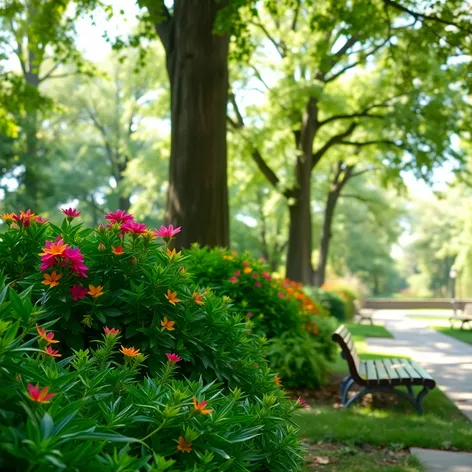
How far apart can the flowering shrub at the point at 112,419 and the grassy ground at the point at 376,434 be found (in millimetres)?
2651

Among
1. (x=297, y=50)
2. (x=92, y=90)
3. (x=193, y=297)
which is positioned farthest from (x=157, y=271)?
(x=92, y=90)

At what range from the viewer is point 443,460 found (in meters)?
5.31

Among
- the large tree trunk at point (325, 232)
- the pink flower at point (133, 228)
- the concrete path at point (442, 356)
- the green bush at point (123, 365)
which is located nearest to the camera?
the green bush at point (123, 365)

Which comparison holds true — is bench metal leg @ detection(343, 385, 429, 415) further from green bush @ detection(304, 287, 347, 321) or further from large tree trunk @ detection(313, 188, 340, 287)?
large tree trunk @ detection(313, 188, 340, 287)

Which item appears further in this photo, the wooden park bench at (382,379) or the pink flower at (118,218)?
the wooden park bench at (382,379)

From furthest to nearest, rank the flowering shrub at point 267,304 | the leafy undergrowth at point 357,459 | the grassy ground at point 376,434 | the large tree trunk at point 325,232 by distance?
1. the large tree trunk at point 325,232
2. the flowering shrub at point 267,304
3. the grassy ground at point 376,434
4. the leafy undergrowth at point 357,459

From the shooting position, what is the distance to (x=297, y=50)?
873 inches

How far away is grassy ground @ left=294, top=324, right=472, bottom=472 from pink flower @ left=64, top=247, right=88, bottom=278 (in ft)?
9.78

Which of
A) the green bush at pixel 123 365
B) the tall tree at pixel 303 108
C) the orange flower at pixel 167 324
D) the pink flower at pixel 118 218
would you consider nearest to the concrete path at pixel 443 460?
the green bush at pixel 123 365

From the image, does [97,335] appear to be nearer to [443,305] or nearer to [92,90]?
[92,90]

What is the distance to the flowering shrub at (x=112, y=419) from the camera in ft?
5.45

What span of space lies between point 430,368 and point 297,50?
13.7 metres

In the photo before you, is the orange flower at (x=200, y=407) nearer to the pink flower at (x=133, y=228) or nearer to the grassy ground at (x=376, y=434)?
the pink flower at (x=133, y=228)

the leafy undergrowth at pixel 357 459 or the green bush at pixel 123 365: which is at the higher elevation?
the green bush at pixel 123 365
